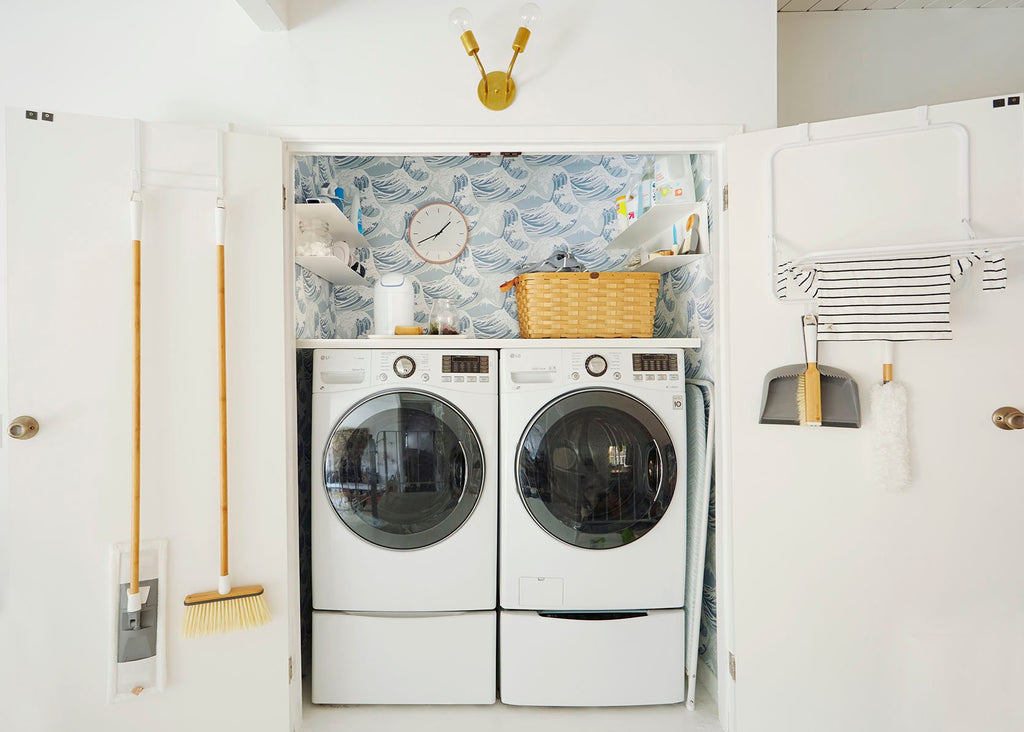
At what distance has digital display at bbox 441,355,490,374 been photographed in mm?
1854

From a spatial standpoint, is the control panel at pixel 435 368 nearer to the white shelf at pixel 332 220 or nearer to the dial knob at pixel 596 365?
the dial knob at pixel 596 365

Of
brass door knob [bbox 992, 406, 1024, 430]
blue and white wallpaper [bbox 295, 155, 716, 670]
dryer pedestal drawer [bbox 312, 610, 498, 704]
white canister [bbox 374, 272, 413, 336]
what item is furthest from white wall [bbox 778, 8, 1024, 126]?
dryer pedestal drawer [bbox 312, 610, 498, 704]

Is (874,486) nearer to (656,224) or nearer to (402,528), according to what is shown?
(656,224)

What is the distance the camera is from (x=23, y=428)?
55.6 inches

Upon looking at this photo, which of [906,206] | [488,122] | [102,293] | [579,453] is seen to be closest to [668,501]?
[579,453]

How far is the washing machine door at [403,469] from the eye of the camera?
5.97 feet

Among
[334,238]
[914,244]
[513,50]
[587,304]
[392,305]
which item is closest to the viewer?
[914,244]

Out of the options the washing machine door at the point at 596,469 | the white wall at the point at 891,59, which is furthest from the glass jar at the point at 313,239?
the white wall at the point at 891,59

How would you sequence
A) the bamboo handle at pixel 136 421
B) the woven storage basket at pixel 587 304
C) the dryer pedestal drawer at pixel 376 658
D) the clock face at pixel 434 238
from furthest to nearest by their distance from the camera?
the clock face at pixel 434 238
the woven storage basket at pixel 587 304
the dryer pedestal drawer at pixel 376 658
the bamboo handle at pixel 136 421

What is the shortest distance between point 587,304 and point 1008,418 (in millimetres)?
1235

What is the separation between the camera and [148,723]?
1506 millimetres

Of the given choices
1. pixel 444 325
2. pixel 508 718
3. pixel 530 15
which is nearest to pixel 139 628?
pixel 508 718

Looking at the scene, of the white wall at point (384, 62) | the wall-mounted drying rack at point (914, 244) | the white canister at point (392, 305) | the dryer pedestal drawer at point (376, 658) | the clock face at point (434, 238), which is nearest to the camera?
the wall-mounted drying rack at point (914, 244)

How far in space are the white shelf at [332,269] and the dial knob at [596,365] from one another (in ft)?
3.47
